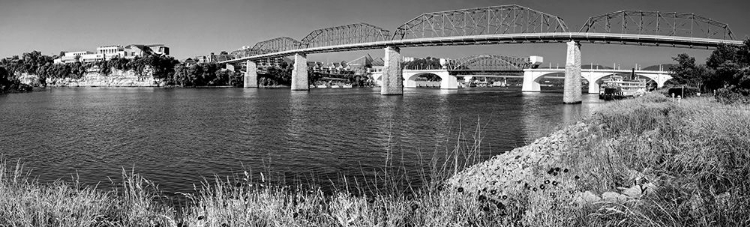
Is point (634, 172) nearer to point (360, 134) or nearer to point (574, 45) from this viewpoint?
point (360, 134)

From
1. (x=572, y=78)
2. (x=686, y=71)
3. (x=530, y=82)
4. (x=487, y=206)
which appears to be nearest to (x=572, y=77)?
(x=572, y=78)

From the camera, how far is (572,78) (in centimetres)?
7812

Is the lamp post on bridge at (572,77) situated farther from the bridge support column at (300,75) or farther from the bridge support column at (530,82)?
the bridge support column at (300,75)

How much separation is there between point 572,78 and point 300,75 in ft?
299

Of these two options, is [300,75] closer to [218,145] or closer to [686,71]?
[686,71]

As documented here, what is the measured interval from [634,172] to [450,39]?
9781 centimetres

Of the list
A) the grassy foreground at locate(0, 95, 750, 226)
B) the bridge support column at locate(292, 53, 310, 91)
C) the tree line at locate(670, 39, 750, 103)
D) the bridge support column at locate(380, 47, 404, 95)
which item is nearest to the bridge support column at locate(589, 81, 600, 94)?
the tree line at locate(670, 39, 750, 103)

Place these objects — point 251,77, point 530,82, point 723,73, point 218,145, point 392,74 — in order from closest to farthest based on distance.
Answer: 1. point 218,145
2. point 723,73
3. point 392,74
4. point 530,82
5. point 251,77

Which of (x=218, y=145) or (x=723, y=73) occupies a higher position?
(x=723, y=73)

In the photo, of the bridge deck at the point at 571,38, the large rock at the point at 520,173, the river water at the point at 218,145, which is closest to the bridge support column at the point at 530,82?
the bridge deck at the point at 571,38

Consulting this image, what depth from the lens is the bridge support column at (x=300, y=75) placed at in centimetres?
14775

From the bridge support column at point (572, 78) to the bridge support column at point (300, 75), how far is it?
86.6 metres

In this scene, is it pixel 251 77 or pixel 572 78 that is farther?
pixel 251 77

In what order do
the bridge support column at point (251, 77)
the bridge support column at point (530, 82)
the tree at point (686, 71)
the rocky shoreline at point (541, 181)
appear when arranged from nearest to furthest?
the rocky shoreline at point (541, 181), the tree at point (686, 71), the bridge support column at point (530, 82), the bridge support column at point (251, 77)
